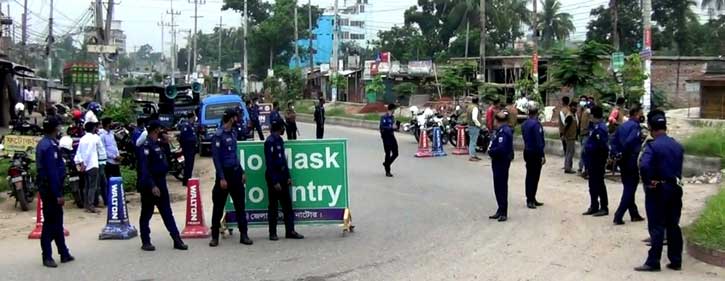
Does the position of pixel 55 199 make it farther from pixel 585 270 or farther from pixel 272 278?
pixel 585 270

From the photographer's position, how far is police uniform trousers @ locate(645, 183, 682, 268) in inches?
336

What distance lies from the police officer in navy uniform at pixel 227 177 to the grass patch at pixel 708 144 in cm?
1105

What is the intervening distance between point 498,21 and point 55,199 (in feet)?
202

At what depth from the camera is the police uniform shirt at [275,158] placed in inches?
411

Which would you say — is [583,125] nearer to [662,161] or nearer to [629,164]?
[629,164]

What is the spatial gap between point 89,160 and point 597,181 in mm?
8169

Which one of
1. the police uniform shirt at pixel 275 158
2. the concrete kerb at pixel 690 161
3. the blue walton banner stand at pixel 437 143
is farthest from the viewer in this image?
the blue walton banner stand at pixel 437 143

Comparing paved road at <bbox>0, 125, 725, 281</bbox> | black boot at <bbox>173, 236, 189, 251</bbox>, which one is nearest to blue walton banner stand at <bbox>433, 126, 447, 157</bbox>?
paved road at <bbox>0, 125, 725, 281</bbox>

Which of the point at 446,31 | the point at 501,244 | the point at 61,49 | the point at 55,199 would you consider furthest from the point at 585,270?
the point at 61,49

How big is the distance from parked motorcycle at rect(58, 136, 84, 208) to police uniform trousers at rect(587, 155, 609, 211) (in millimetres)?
8573

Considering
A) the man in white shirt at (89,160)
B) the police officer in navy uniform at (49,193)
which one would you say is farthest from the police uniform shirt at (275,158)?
the man in white shirt at (89,160)

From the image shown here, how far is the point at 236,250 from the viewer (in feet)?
33.1

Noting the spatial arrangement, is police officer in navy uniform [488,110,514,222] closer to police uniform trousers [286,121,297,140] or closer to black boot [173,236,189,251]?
black boot [173,236,189,251]

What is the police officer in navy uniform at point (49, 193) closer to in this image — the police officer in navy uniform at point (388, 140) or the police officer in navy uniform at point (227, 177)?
the police officer in navy uniform at point (227, 177)
